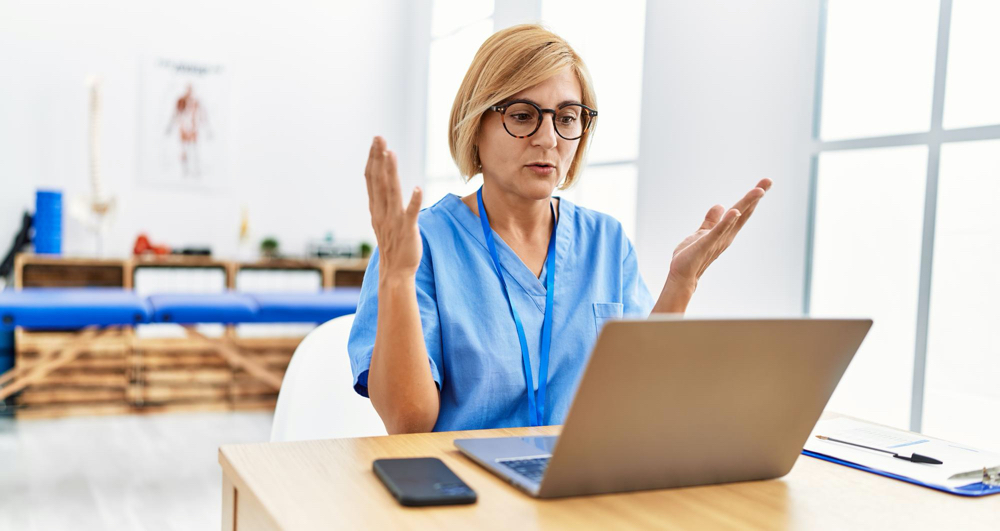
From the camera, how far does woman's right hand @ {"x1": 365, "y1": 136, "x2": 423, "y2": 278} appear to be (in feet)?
2.90

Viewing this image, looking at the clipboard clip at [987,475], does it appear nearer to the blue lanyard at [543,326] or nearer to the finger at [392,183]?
the blue lanyard at [543,326]

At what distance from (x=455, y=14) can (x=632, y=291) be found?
3596 mm

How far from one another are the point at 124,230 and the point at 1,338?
2.67ft

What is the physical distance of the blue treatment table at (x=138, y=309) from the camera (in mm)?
2723

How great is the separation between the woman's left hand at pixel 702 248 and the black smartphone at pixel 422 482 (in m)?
0.54

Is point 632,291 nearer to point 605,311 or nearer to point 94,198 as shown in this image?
point 605,311

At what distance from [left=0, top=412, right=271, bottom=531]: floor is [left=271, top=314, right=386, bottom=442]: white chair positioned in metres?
1.35

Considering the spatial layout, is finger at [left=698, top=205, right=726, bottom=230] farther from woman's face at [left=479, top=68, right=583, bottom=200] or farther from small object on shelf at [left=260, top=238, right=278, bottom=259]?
small object on shelf at [left=260, top=238, right=278, bottom=259]

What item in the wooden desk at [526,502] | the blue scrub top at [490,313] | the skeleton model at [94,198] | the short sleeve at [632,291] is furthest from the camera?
the skeleton model at [94,198]

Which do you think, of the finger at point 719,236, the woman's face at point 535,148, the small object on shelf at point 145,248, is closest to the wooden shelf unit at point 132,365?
the small object on shelf at point 145,248

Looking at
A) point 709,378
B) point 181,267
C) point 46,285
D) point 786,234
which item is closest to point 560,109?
point 709,378

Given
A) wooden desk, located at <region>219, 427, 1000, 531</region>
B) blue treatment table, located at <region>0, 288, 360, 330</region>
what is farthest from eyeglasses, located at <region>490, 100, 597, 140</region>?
blue treatment table, located at <region>0, 288, 360, 330</region>

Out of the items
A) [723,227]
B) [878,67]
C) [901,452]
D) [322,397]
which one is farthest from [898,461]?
[878,67]

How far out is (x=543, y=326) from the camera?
1.25 m
